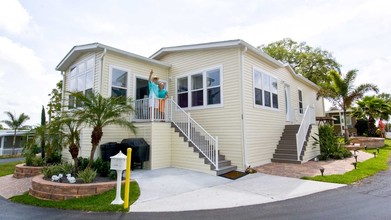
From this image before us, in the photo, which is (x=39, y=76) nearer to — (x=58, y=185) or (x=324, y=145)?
(x=58, y=185)

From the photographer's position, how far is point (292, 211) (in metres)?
4.10

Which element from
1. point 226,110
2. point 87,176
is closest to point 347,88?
point 226,110

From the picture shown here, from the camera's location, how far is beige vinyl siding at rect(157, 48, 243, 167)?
8.32 metres

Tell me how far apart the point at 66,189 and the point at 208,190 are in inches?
135

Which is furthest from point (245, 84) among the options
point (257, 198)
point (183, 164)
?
point (257, 198)

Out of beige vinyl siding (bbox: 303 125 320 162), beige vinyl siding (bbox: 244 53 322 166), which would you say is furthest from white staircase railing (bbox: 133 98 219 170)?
beige vinyl siding (bbox: 303 125 320 162)

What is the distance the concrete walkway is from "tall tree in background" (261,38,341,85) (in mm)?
20921

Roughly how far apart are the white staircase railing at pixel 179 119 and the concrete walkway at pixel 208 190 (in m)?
1.05

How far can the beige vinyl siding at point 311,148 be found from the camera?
999 cm

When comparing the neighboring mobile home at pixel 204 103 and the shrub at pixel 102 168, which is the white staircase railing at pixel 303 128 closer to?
the neighboring mobile home at pixel 204 103

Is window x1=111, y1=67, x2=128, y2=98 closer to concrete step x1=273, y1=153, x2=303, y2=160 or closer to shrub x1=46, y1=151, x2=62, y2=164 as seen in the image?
shrub x1=46, y1=151, x2=62, y2=164

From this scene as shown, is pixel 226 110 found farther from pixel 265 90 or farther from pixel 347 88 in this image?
pixel 347 88

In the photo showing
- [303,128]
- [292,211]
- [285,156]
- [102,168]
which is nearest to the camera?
[292,211]

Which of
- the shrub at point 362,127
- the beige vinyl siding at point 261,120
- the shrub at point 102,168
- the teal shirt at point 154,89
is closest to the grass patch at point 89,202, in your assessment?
the shrub at point 102,168
